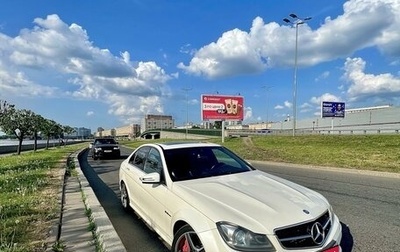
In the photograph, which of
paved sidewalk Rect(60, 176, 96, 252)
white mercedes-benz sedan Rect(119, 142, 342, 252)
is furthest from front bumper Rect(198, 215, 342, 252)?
paved sidewalk Rect(60, 176, 96, 252)

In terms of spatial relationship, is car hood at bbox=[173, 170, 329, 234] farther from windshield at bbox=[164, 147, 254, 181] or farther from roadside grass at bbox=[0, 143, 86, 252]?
roadside grass at bbox=[0, 143, 86, 252]

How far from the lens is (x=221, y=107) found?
48062 mm

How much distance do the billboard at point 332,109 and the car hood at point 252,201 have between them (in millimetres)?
48600

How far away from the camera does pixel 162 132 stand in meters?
118

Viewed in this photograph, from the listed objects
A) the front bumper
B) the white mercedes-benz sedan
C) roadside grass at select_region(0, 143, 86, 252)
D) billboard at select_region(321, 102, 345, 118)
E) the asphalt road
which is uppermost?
billboard at select_region(321, 102, 345, 118)

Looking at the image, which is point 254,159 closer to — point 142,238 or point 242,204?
point 142,238

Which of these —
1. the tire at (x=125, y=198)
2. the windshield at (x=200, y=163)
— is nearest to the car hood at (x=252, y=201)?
the windshield at (x=200, y=163)

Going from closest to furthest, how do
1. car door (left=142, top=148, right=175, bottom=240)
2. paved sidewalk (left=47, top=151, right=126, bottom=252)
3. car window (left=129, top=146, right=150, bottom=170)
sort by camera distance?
car door (left=142, top=148, right=175, bottom=240), paved sidewalk (left=47, top=151, right=126, bottom=252), car window (left=129, top=146, right=150, bottom=170)

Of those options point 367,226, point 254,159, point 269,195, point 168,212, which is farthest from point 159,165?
point 254,159

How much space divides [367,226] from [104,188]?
738 centimetres

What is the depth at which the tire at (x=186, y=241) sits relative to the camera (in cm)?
352

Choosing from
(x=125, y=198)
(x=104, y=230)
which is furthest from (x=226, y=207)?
(x=125, y=198)

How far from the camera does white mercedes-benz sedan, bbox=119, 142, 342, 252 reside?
3127mm

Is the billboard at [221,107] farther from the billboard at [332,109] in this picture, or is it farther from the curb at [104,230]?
the curb at [104,230]
